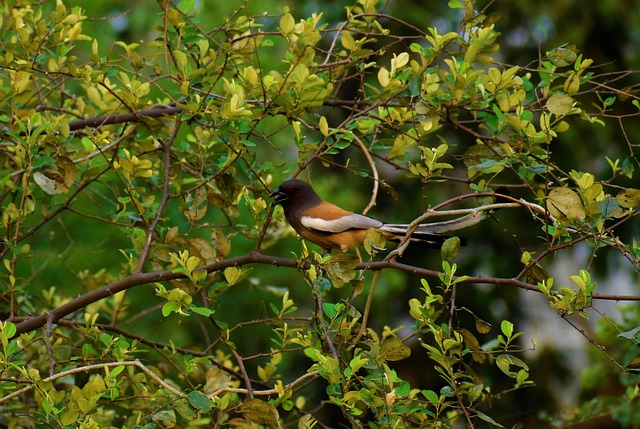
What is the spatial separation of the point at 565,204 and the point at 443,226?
0.78 m

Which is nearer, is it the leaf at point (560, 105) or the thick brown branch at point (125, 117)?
the leaf at point (560, 105)

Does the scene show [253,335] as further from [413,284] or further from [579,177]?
[579,177]

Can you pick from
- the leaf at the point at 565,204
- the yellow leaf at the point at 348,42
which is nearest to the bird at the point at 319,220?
the yellow leaf at the point at 348,42

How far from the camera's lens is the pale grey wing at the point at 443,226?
3207 mm

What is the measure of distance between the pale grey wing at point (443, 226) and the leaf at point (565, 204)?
38cm

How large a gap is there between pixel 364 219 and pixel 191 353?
1.00 meters

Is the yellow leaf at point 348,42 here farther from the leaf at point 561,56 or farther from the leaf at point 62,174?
the leaf at point 62,174

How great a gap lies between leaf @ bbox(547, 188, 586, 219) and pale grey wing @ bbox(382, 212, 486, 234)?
38 cm

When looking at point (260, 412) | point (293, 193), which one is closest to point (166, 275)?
point (260, 412)

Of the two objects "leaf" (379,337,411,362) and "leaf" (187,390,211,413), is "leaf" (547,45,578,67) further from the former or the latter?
"leaf" (187,390,211,413)

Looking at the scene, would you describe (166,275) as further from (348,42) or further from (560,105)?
(560,105)

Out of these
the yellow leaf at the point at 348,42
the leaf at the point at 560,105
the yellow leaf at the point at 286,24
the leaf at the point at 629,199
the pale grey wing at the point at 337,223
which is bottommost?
the pale grey wing at the point at 337,223

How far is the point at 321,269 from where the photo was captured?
3.00 meters

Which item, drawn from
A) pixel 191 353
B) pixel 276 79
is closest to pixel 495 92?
pixel 276 79
